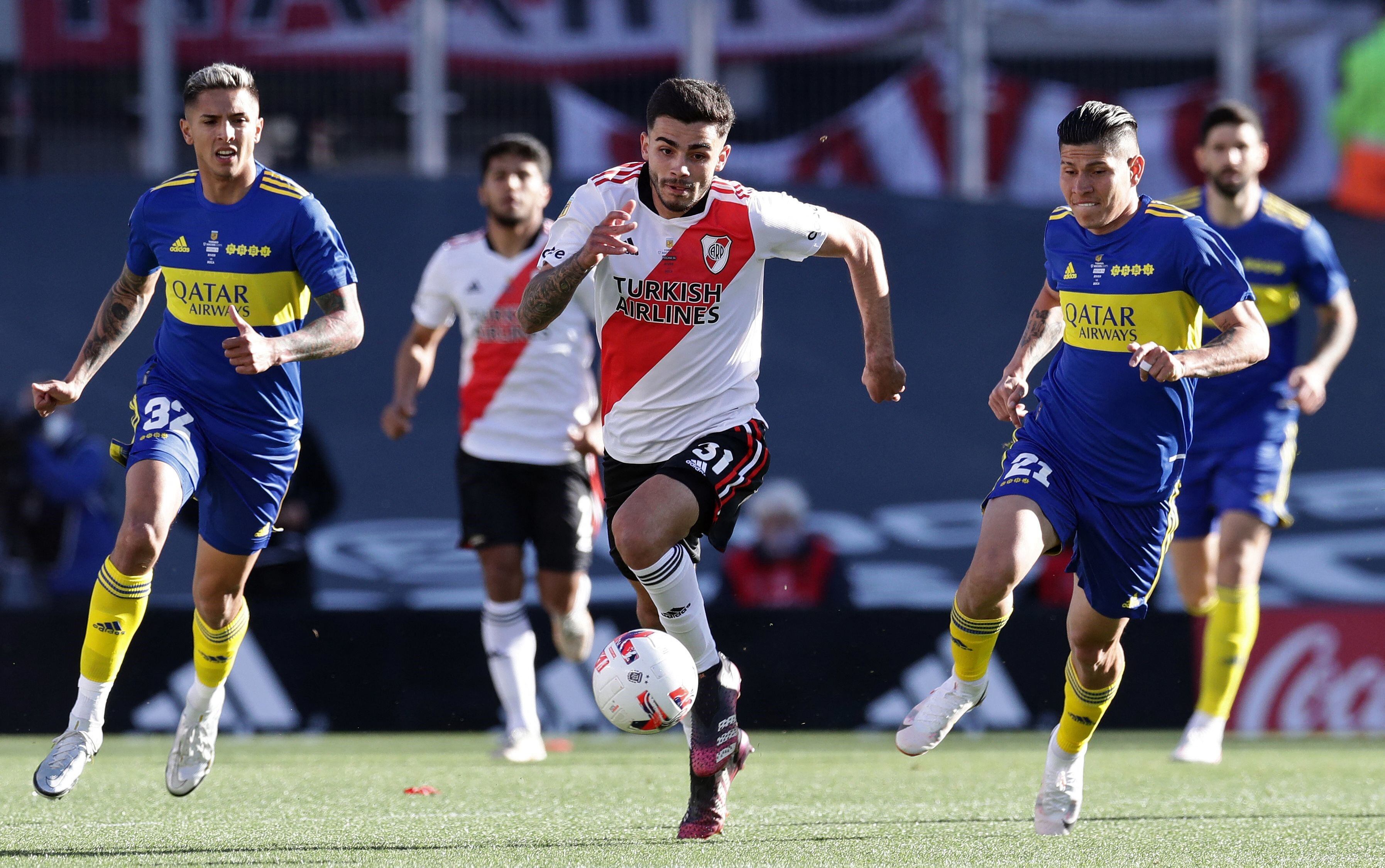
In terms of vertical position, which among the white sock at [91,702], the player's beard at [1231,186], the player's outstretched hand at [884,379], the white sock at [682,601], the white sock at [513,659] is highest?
the player's beard at [1231,186]

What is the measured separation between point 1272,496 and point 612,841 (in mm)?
3945

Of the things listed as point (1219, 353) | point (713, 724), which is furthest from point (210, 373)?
point (1219, 353)

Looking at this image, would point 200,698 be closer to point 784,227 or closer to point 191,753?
point 191,753

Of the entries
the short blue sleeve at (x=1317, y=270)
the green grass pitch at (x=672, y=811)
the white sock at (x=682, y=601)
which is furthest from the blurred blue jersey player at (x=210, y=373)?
the short blue sleeve at (x=1317, y=270)

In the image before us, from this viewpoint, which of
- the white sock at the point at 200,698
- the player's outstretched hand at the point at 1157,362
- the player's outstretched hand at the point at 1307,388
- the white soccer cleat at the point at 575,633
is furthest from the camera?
the white soccer cleat at the point at 575,633

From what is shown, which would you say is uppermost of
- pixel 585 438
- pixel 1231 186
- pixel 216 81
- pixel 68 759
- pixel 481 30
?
pixel 481 30

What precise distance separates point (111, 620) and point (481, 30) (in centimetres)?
846

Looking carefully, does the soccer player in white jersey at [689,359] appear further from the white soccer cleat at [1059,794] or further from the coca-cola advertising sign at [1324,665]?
the coca-cola advertising sign at [1324,665]

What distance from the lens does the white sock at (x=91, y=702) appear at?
5.43 meters

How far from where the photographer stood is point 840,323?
13891mm

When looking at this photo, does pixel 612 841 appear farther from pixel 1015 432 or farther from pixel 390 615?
pixel 390 615

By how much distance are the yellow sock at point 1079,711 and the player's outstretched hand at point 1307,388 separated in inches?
87.4

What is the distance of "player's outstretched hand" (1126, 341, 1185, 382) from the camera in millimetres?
4715

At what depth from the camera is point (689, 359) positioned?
5.36 meters
